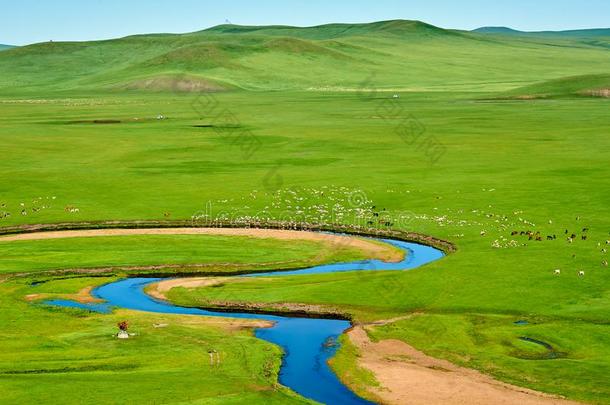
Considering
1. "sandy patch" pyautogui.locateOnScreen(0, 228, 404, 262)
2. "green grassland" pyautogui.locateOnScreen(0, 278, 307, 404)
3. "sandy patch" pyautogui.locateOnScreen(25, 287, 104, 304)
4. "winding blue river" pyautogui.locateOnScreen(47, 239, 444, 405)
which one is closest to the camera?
"green grassland" pyautogui.locateOnScreen(0, 278, 307, 404)

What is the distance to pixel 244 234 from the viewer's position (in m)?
77.3

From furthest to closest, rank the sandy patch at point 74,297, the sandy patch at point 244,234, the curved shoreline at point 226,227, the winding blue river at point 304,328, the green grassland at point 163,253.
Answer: the curved shoreline at point 226,227
the sandy patch at point 244,234
the green grassland at point 163,253
the sandy patch at point 74,297
the winding blue river at point 304,328

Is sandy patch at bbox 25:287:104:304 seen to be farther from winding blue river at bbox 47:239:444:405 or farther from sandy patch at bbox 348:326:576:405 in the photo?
sandy patch at bbox 348:326:576:405

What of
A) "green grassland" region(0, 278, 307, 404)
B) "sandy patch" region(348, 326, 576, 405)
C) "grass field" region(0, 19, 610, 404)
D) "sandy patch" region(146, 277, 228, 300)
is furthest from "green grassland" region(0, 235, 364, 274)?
"sandy patch" region(348, 326, 576, 405)

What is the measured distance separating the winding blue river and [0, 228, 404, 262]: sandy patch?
9.70 feet

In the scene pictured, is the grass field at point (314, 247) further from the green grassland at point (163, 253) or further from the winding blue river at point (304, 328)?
the winding blue river at point (304, 328)

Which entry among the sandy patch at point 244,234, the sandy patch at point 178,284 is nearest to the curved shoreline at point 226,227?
the sandy patch at point 244,234

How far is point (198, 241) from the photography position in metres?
→ 74.8

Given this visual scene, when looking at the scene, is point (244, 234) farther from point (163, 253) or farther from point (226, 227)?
point (163, 253)

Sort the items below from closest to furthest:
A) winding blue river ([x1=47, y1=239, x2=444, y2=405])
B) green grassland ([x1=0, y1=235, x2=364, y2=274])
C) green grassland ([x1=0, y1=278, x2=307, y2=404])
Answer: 1. green grassland ([x1=0, y1=278, x2=307, y2=404])
2. winding blue river ([x1=47, y1=239, x2=444, y2=405])
3. green grassland ([x1=0, y1=235, x2=364, y2=274])

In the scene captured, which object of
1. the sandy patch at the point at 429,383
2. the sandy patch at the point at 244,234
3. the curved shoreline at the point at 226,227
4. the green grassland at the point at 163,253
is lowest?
the sandy patch at the point at 429,383

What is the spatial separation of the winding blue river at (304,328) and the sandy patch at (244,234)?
296 cm

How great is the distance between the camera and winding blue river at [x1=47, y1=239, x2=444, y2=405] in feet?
143

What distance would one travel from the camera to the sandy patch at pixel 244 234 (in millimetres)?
72688
